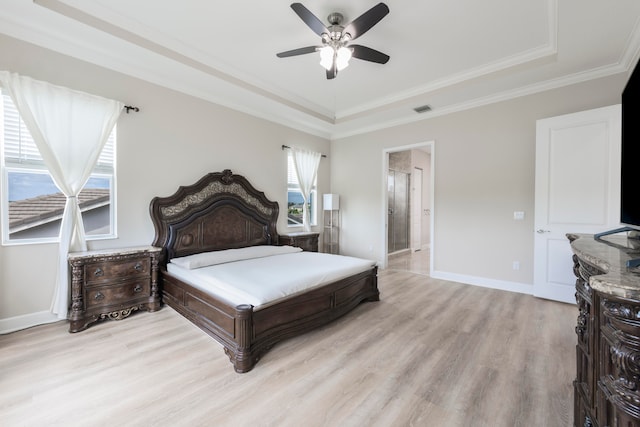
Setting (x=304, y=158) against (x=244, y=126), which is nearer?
(x=244, y=126)

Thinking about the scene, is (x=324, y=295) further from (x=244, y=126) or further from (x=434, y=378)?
(x=244, y=126)

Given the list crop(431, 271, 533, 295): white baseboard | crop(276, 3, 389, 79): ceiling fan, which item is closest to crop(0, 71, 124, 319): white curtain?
crop(276, 3, 389, 79): ceiling fan

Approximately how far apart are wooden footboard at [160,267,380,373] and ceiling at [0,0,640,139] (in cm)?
254

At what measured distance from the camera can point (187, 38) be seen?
2848mm

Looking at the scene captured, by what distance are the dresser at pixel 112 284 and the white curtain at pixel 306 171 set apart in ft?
8.87

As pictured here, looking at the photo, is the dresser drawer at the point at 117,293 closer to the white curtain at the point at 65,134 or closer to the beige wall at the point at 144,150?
the white curtain at the point at 65,134

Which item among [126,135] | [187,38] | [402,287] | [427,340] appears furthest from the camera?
[402,287]

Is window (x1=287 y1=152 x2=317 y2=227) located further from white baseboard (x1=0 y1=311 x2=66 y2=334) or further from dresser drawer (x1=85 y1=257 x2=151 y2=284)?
white baseboard (x1=0 y1=311 x2=66 y2=334)

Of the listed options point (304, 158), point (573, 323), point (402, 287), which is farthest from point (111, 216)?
point (573, 323)

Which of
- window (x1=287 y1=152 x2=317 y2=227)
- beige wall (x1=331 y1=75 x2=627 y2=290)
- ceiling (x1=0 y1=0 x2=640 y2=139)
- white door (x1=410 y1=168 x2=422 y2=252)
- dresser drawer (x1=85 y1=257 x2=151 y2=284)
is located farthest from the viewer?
white door (x1=410 y1=168 x2=422 y2=252)

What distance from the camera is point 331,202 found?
536 centimetres

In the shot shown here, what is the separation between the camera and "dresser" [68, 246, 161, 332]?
250cm

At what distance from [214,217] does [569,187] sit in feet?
15.0

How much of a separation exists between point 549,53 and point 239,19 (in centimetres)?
339
